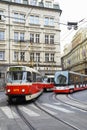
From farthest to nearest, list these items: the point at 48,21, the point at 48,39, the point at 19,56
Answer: the point at 48,21, the point at 48,39, the point at 19,56

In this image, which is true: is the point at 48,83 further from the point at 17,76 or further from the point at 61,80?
the point at 17,76

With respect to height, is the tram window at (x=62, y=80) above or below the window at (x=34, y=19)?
below

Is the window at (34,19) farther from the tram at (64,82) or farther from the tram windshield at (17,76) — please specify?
the tram windshield at (17,76)

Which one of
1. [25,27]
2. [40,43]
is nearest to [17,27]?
[25,27]

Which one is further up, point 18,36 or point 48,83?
point 18,36

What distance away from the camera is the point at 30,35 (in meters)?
57.8

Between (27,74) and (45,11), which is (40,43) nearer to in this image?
(45,11)

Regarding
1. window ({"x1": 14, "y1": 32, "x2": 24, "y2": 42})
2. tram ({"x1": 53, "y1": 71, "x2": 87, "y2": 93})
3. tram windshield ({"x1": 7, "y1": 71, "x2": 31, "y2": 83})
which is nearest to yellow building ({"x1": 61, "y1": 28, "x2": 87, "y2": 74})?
window ({"x1": 14, "y1": 32, "x2": 24, "y2": 42})

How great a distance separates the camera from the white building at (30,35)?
182 feet

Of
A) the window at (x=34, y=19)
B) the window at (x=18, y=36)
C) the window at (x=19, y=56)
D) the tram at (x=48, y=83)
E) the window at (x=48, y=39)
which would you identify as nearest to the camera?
the tram at (x=48, y=83)

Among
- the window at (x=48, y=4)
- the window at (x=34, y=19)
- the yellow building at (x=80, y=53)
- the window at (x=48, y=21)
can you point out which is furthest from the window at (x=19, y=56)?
the yellow building at (x=80, y=53)

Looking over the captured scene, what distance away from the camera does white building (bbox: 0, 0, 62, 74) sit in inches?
2180

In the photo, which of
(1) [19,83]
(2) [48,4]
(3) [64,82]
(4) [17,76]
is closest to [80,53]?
(2) [48,4]

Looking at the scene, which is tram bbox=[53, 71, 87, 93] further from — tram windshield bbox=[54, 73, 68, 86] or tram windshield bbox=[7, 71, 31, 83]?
tram windshield bbox=[7, 71, 31, 83]
